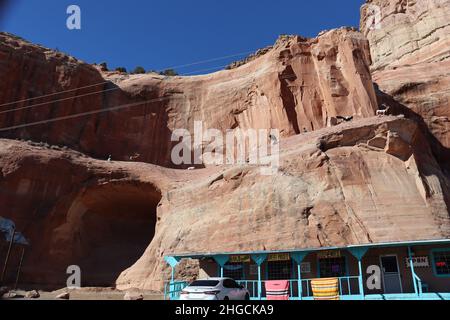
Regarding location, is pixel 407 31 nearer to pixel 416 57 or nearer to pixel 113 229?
pixel 416 57

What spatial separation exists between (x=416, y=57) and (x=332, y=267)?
5747 centimetres

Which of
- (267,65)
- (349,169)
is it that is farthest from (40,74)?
(349,169)

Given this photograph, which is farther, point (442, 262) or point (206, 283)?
point (442, 262)

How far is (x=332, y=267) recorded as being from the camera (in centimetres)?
2000

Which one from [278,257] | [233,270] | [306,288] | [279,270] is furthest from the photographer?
[233,270]

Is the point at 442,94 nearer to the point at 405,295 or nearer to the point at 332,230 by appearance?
the point at 332,230

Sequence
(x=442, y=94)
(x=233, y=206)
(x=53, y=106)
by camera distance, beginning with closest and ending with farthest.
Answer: (x=233, y=206)
(x=442, y=94)
(x=53, y=106)

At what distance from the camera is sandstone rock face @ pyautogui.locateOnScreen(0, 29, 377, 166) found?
36750mm

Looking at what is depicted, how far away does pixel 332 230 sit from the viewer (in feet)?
71.6

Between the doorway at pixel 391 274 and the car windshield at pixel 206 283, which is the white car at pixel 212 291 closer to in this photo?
the car windshield at pixel 206 283

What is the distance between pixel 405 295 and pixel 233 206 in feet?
39.8

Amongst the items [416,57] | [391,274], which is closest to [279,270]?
[391,274]

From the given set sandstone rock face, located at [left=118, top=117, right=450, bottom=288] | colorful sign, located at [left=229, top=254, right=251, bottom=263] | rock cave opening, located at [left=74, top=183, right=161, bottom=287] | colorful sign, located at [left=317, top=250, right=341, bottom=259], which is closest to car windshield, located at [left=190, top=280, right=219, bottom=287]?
colorful sign, located at [left=229, top=254, right=251, bottom=263]

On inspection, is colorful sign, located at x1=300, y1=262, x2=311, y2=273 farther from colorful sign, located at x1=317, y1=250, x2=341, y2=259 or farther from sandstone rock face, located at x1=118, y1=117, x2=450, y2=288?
sandstone rock face, located at x1=118, y1=117, x2=450, y2=288
